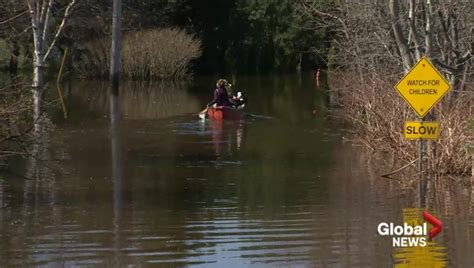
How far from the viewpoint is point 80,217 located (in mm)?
13328

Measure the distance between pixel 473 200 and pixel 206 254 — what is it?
558cm

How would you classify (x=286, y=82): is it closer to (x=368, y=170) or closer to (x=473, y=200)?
(x=368, y=170)

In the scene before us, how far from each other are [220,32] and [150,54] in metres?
12.3

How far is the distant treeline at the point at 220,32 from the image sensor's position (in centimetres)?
5606

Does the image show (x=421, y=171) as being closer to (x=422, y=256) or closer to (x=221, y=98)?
(x=422, y=256)

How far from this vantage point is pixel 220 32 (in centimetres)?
6575

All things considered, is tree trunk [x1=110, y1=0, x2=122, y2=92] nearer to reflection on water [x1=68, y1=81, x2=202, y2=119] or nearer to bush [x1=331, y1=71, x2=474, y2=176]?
reflection on water [x1=68, y1=81, x2=202, y2=119]

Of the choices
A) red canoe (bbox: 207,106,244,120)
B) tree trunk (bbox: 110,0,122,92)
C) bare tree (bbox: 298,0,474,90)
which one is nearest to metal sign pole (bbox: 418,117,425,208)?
bare tree (bbox: 298,0,474,90)

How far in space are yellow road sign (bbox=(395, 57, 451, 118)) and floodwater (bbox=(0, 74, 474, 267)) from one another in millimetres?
1562

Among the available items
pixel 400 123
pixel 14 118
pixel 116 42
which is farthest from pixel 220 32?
pixel 14 118

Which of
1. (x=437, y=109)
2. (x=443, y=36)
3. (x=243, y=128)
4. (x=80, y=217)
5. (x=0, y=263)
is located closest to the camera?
(x=0, y=263)

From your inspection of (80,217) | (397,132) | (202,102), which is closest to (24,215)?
(80,217)

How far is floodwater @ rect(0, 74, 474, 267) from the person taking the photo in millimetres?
10766

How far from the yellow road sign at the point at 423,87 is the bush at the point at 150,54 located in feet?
134
